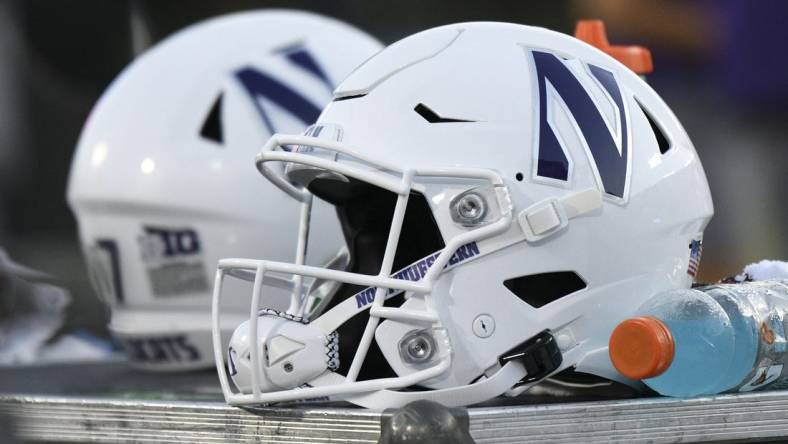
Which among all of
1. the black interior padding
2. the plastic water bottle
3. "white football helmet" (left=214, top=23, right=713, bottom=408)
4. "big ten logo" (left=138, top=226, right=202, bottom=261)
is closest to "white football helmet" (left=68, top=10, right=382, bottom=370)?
"big ten logo" (left=138, top=226, right=202, bottom=261)

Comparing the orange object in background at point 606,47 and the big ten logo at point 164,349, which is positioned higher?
the orange object in background at point 606,47

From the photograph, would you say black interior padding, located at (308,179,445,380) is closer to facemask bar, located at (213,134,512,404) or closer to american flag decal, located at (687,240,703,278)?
facemask bar, located at (213,134,512,404)

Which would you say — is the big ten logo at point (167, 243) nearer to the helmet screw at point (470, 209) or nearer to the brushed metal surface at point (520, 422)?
the brushed metal surface at point (520, 422)

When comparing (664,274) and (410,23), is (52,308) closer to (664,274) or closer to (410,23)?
(410,23)

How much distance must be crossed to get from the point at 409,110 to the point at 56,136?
11.9 feet

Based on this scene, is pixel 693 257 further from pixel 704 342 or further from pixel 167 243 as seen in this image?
pixel 167 243

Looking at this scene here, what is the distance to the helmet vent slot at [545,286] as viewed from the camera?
62.6 inches

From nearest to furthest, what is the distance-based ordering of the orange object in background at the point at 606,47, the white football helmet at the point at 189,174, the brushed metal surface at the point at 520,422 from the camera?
the brushed metal surface at the point at 520,422 → the orange object in background at the point at 606,47 → the white football helmet at the point at 189,174

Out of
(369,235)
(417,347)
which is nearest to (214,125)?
(369,235)

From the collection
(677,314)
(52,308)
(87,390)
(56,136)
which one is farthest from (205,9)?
(677,314)

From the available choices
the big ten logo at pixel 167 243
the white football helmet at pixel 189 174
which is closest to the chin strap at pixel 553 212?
the white football helmet at pixel 189 174

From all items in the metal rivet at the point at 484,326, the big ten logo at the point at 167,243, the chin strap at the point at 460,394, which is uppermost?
the metal rivet at the point at 484,326

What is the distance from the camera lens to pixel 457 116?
1.58 m

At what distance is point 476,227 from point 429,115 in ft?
0.55
